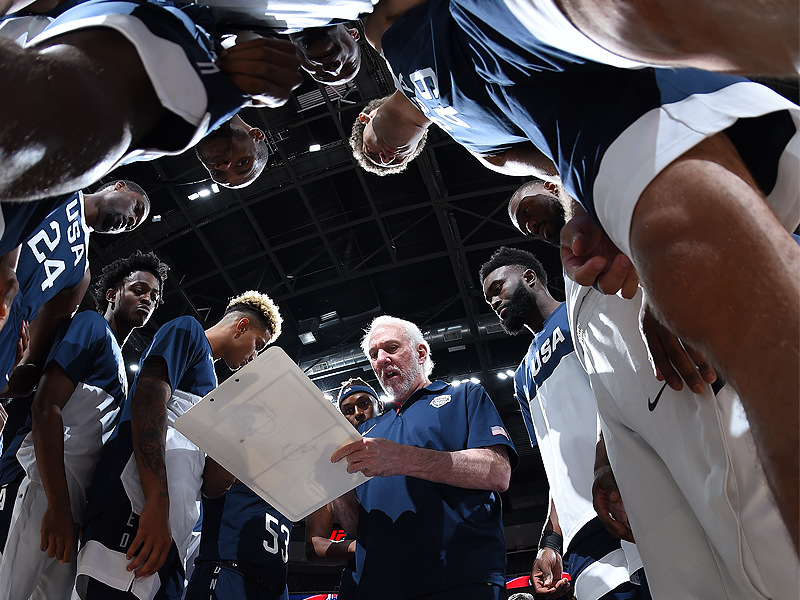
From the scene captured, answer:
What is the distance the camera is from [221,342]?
311cm

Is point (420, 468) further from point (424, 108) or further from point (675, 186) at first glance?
point (675, 186)

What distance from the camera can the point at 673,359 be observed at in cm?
104

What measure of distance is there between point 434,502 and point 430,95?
1417 millimetres

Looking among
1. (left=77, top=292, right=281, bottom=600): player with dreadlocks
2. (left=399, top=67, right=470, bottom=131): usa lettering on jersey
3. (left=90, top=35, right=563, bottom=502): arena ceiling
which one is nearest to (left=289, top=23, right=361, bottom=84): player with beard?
(left=399, top=67, right=470, bottom=131): usa lettering on jersey

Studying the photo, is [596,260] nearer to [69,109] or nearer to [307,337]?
[69,109]

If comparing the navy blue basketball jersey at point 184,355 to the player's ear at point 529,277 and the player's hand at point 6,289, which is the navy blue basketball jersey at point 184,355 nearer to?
the player's hand at point 6,289

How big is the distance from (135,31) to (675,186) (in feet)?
2.57

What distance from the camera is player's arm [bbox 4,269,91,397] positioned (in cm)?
234

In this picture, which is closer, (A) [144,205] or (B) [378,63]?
(A) [144,205]

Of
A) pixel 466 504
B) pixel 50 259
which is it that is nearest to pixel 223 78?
pixel 50 259

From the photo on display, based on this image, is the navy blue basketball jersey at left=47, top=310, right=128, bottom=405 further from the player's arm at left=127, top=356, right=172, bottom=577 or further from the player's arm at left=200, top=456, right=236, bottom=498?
the player's arm at left=200, top=456, right=236, bottom=498

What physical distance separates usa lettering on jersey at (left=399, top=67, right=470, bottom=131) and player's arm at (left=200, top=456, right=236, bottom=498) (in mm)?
1724

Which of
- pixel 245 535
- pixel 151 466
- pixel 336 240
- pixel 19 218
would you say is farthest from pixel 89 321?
pixel 336 240

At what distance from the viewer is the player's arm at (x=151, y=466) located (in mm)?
1862
